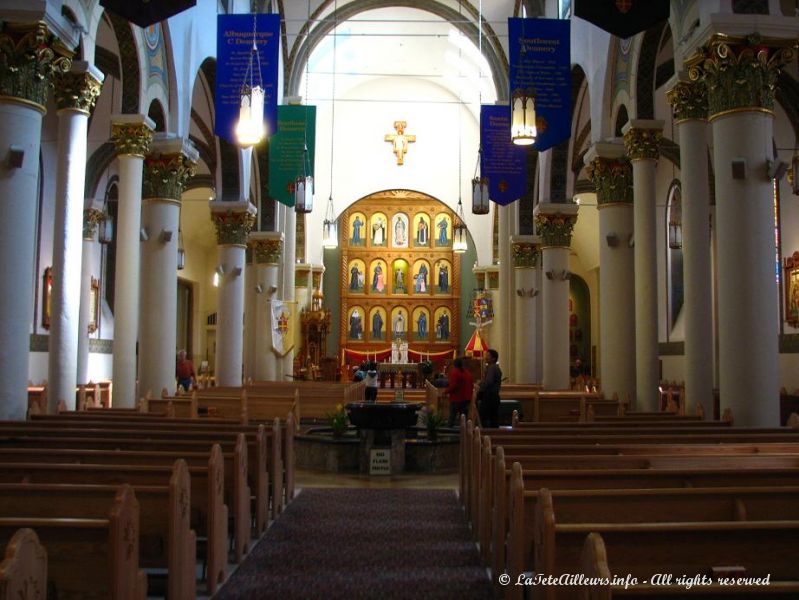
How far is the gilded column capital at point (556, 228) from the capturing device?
71.4 feet

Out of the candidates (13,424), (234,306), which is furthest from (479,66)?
(13,424)

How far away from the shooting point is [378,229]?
4147 cm

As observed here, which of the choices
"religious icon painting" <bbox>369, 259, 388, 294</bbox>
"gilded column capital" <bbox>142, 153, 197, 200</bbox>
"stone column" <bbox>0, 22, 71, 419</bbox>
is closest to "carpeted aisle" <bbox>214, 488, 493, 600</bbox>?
"stone column" <bbox>0, 22, 71, 419</bbox>

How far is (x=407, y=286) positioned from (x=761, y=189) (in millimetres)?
31285

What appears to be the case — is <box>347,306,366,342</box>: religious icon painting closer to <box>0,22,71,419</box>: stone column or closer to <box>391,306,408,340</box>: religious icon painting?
<box>391,306,408,340</box>: religious icon painting

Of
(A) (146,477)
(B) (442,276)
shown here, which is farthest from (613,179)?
(B) (442,276)

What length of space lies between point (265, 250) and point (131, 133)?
1145 cm

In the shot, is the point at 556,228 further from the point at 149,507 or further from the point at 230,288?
the point at 149,507

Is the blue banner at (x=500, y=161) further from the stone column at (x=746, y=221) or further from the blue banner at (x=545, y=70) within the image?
the stone column at (x=746, y=221)

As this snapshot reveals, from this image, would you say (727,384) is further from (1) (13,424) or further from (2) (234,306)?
(2) (234,306)

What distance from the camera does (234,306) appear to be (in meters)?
21.8

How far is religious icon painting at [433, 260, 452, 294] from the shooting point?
41156mm

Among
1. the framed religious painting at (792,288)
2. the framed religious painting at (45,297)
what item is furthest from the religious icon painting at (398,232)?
the framed religious painting at (792,288)

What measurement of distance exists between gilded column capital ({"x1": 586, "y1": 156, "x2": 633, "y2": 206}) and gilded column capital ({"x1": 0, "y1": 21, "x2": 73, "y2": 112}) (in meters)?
10.5
